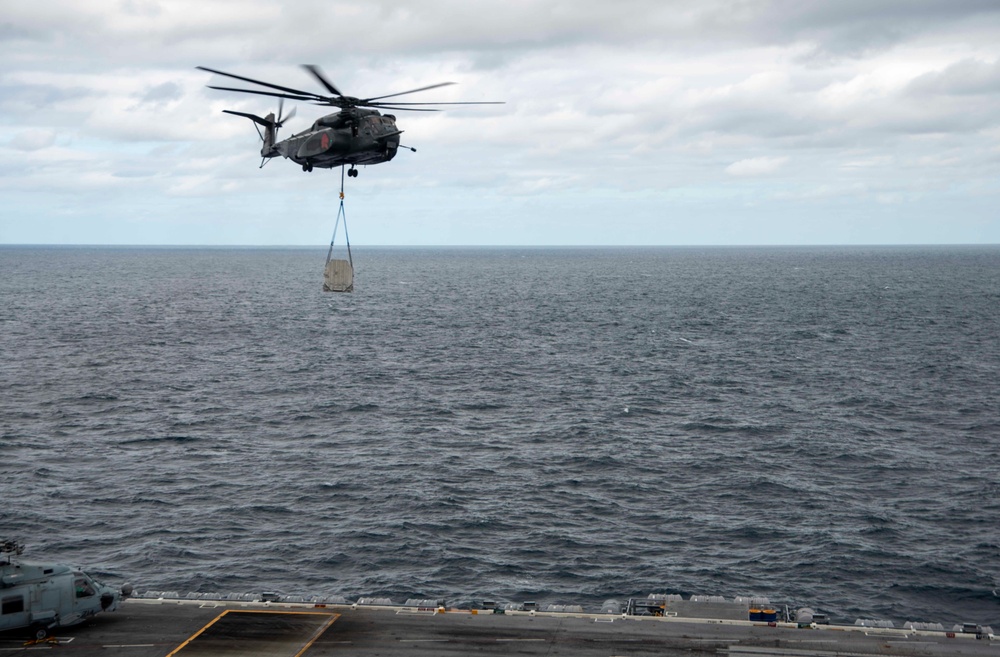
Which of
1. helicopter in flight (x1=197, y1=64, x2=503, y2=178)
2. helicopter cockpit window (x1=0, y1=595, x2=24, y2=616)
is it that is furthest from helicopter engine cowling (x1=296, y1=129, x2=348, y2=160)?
helicopter cockpit window (x1=0, y1=595, x2=24, y2=616)

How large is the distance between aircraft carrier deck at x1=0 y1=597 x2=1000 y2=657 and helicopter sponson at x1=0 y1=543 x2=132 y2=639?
30.6 inches

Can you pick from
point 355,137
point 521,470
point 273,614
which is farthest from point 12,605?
point 521,470

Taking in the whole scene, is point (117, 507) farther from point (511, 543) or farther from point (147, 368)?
point (147, 368)

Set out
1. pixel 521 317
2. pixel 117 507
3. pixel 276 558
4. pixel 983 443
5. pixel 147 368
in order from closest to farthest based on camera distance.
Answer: pixel 276 558 → pixel 117 507 → pixel 983 443 → pixel 147 368 → pixel 521 317

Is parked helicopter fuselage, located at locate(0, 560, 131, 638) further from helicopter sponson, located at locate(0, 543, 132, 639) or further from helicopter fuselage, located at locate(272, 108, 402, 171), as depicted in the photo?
helicopter fuselage, located at locate(272, 108, 402, 171)

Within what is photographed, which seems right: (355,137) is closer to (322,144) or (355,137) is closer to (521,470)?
(322,144)

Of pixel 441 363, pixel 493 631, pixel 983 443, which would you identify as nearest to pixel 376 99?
pixel 493 631

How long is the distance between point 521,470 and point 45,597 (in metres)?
37.7

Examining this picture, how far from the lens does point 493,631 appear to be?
42.0 metres

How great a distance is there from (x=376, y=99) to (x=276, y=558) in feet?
88.2

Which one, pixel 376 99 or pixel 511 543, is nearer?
pixel 376 99

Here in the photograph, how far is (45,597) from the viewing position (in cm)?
4112

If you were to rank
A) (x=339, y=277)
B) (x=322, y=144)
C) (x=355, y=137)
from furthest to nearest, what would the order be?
(x=339, y=277) < (x=322, y=144) < (x=355, y=137)

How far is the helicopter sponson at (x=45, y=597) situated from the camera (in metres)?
40.7
